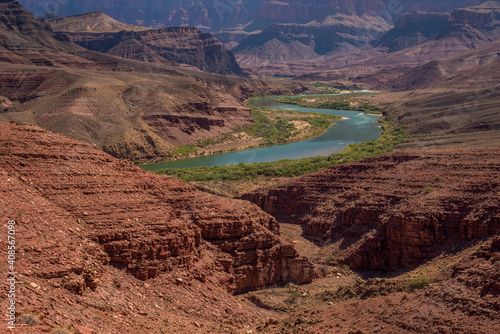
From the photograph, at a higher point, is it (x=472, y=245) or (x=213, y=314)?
(x=472, y=245)

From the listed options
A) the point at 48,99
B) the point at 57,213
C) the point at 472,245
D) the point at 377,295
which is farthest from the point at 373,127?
the point at 57,213

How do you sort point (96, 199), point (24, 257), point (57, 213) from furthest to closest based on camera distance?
1. point (96, 199)
2. point (57, 213)
3. point (24, 257)

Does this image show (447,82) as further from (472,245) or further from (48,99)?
(472,245)

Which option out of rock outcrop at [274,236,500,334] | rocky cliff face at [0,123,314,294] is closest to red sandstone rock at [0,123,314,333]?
rocky cliff face at [0,123,314,294]

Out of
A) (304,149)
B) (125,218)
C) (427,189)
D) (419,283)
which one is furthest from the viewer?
(304,149)

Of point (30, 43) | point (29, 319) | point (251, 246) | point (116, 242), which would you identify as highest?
point (30, 43)

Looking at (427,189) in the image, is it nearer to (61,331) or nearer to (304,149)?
(61,331)

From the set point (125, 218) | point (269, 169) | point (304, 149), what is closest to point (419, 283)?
point (125, 218)
